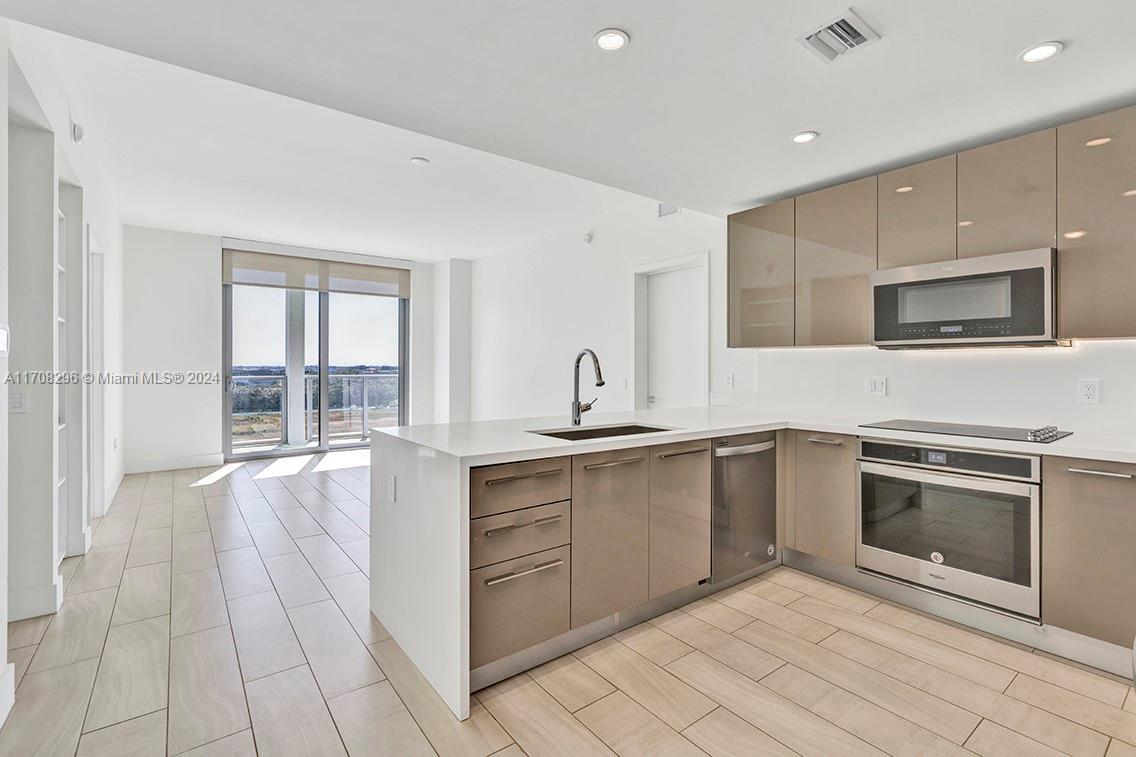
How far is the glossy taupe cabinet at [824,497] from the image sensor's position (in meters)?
2.76

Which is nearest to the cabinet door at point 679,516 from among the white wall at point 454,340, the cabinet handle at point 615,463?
the cabinet handle at point 615,463

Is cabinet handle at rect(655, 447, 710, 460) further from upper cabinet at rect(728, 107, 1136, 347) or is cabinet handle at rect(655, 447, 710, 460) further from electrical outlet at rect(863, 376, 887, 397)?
electrical outlet at rect(863, 376, 887, 397)

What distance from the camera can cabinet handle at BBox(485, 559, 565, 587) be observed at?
1.91 metres

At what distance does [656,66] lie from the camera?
2006 millimetres

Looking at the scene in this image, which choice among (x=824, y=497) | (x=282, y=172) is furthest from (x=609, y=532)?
(x=282, y=172)

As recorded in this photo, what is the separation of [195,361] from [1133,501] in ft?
24.3

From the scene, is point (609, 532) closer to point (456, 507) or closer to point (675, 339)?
point (456, 507)

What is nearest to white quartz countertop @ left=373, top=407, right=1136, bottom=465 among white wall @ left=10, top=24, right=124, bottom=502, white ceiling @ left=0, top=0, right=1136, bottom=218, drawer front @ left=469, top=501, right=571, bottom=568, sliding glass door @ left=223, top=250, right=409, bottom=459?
drawer front @ left=469, top=501, right=571, bottom=568

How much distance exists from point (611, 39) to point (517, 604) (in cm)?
202

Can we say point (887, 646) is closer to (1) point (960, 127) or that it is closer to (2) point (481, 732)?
(2) point (481, 732)

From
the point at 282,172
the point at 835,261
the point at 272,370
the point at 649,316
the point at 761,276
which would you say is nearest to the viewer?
the point at 835,261

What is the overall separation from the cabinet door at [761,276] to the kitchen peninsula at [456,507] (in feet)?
3.01

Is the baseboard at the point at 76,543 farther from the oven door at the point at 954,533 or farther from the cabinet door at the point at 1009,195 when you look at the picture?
the cabinet door at the point at 1009,195

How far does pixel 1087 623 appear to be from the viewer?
206 cm
